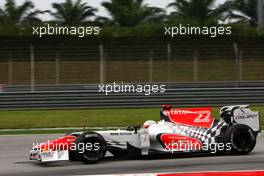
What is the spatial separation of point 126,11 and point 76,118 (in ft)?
52.8

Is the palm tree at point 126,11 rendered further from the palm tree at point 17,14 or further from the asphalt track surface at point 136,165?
the asphalt track surface at point 136,165

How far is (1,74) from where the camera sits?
2156 cm

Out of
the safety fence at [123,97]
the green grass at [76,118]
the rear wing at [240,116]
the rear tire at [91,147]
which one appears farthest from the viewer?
the safety fence at [123,97]

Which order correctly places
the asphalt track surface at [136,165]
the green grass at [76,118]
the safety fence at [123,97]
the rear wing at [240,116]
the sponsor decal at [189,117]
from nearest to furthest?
1. the asphalt track surface at [136,165]
2. the sponsor decal at [189,117]
3. the rear wing at [240,116]
4. the green grass at [76,118]
5. the safety fence at [123,97]

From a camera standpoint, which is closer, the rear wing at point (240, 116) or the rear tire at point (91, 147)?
the rear tire at point (91, 147)

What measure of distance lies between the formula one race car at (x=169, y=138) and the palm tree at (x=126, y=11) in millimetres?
22849

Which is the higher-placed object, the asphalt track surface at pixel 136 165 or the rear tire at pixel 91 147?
the rear tire at pixel 91 147

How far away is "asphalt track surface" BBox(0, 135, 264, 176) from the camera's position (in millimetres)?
8891

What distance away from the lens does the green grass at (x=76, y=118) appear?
653 inches

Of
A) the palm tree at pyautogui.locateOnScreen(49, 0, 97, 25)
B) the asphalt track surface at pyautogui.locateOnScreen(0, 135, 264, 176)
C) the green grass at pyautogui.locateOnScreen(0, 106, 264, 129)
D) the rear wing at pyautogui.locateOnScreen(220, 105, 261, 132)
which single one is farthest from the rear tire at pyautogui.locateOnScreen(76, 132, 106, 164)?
the palm tree at pyautogui.locateOnScreen(49, 0, 97, 25)

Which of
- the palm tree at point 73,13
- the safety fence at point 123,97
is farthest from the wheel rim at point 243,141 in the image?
the palm tree at point 73,13

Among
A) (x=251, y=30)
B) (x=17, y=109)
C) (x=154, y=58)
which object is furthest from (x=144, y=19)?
(x=17, y=109)

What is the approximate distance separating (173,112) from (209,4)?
23.2m

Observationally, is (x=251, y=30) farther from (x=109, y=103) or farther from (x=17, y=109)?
(x=17, y=109)
